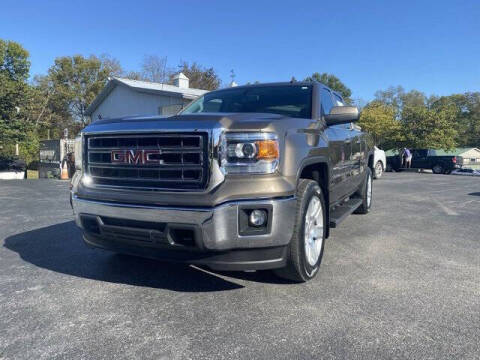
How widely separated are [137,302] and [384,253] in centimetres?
272

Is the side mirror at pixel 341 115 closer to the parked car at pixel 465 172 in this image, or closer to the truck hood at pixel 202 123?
the truck hood at pixel 202 123

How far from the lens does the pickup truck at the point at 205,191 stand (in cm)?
253

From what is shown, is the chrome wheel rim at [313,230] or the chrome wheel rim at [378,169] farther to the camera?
the chrome wheel rim at [378,169]

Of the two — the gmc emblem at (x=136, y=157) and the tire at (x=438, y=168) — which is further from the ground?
the gmc emblem at (x=136, y=157)

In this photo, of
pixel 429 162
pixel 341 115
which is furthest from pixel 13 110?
pixel 429 162

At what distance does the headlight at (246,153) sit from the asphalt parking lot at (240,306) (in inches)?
39.9

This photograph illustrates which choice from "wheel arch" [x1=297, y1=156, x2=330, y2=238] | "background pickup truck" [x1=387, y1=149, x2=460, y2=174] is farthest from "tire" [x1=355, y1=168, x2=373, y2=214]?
"background pickup truck" [x1=387, y1=149, x2=460, y2=174]

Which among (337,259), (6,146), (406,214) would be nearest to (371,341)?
(337,259)

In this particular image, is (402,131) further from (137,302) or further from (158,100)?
(137,302)

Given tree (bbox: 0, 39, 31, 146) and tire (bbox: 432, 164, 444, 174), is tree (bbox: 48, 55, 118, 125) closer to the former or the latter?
tree (bbox: 0, 39, 31, 146)

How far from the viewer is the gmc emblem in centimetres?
277

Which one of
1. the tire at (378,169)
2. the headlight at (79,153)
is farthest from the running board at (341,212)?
the tire at (378,169)

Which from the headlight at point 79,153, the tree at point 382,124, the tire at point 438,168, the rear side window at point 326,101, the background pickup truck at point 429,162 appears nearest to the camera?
the headlight at point 79,153

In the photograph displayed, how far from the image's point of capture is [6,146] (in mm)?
21141
